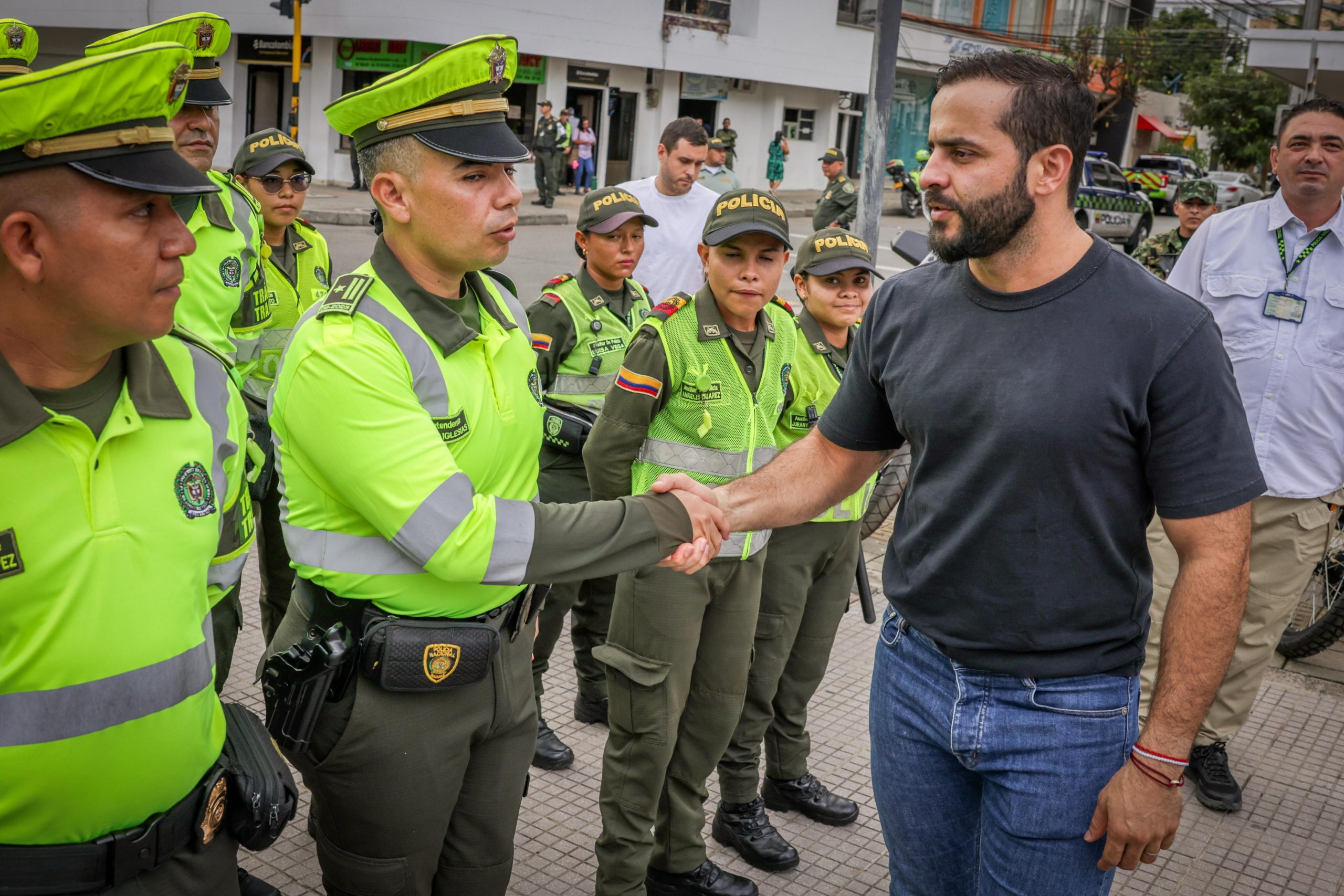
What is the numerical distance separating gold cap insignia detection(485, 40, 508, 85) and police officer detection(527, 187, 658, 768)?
2025 millimetres

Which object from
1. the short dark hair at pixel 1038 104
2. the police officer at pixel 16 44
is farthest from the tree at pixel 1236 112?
the police officer at pixel 16 44

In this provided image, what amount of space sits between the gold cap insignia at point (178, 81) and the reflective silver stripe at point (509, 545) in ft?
3.22

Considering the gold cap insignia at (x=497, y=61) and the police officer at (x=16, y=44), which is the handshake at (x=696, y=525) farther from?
the police officer at (x=16, y=44)

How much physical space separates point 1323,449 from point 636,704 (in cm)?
278

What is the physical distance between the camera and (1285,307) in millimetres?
4414

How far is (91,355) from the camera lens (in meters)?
2.03

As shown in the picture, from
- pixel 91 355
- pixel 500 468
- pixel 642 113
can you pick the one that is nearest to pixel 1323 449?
pixel 500 468

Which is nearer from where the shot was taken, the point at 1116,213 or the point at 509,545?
the point at 509,545

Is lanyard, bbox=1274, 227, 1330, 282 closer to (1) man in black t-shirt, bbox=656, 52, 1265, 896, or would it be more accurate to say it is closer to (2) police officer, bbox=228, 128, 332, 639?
(1) man in black t-shirt, bbox=656, 52, 1265, 896

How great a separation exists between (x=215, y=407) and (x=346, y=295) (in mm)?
428

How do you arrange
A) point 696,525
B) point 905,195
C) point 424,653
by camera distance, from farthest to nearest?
point 905,195
point 696,525
point 424,653

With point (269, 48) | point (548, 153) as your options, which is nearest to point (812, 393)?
point (548, 153)

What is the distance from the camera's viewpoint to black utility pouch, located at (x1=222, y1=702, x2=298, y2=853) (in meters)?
2.22

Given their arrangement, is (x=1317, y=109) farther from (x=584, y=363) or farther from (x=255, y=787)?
(x=255, y=787)
